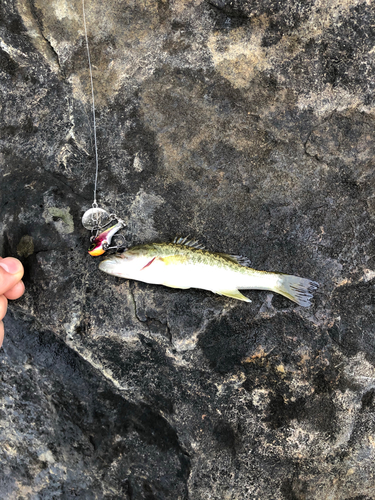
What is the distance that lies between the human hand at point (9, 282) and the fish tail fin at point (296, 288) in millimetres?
2882

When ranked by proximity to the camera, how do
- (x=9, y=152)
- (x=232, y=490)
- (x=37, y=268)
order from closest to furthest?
1. (x=232, y=490)
2. (x=37, y=268)
3. (x=9, y=152)

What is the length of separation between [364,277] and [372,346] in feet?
2.60

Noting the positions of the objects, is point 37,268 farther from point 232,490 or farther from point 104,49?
point 232,490

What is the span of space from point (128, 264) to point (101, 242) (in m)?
0.41

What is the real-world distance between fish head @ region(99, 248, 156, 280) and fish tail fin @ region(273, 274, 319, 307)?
1.46 metres

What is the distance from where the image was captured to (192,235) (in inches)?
180

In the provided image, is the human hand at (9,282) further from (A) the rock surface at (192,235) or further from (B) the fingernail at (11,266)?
(A) the rock surface at (192,235)

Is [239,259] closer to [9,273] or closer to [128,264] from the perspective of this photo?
[128,264]

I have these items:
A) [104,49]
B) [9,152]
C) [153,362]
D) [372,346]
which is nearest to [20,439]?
[153,362]

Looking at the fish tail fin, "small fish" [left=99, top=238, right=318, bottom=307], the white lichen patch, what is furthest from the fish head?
the fish tail fin

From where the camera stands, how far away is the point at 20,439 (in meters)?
4.79

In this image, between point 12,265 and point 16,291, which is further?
point 16,291

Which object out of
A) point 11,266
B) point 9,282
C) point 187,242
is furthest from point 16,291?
point 187,242

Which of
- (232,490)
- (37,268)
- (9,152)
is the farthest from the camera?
(9,152)
